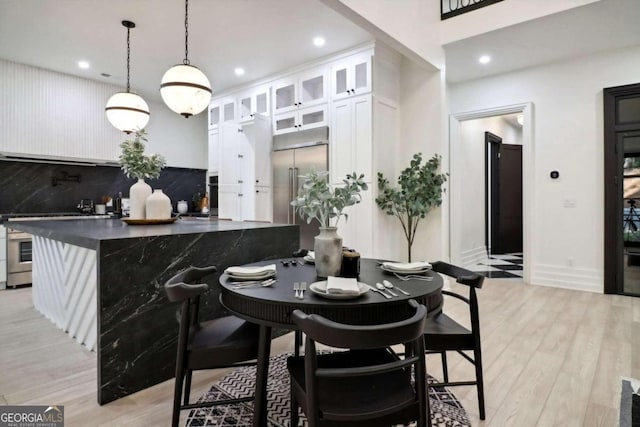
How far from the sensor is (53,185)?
5391 millimetres

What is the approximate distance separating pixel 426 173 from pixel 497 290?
172cm

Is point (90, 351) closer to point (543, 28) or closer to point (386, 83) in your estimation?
point (386, 83)

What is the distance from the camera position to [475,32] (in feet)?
12.9

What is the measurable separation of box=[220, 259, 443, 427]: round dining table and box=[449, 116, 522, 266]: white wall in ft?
13.8

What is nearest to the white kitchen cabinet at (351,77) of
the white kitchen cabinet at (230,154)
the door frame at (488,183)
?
the white kitchen cabinet at (230,154)

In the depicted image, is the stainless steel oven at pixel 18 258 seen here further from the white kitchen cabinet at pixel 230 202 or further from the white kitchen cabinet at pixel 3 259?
the white kitchen cabinet at pixel 230 202

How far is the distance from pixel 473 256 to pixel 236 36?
5.09 metres

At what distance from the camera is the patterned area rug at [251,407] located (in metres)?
1.76

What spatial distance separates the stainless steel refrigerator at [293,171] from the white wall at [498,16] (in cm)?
199

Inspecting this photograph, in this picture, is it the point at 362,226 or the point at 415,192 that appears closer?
the point at 415,192

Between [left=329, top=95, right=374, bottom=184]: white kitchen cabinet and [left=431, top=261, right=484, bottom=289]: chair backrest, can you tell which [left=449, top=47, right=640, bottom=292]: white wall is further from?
[left=431, top=261, right=484, bottom=289]: chair backrest

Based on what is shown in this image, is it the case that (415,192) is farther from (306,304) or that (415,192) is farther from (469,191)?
(306,304)

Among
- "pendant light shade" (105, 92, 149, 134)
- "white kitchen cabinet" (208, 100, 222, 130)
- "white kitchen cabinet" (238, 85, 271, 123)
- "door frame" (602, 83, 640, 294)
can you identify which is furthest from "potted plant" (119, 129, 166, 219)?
"door frame" (602, 83, 640, 294)

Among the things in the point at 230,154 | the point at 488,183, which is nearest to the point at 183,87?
the point at 230,154
